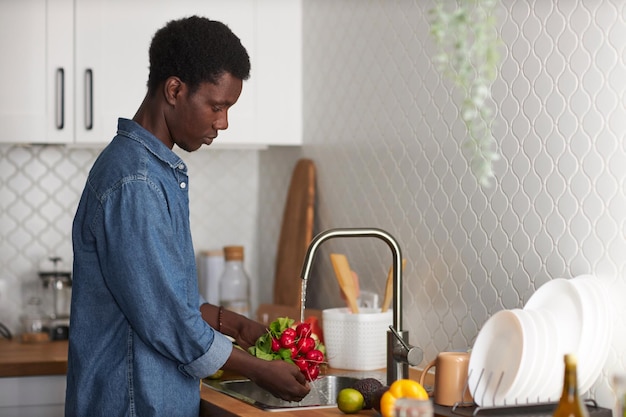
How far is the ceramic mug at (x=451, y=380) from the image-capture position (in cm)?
197

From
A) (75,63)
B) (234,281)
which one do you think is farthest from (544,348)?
(75,63)

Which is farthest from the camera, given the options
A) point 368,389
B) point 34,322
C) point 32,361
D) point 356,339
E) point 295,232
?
point 295,232

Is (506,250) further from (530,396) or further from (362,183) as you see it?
(362,183)

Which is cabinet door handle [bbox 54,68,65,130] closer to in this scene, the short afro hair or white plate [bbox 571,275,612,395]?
the short afro hair

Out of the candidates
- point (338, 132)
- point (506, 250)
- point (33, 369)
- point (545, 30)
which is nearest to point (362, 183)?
point (338, 132)

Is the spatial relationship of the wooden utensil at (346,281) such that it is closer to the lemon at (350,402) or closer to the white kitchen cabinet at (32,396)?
the lemon at (350,402)

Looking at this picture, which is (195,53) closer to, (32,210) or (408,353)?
(408,353)

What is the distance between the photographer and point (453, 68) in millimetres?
2445

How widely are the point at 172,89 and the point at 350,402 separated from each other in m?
0.77

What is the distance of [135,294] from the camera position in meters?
1.87

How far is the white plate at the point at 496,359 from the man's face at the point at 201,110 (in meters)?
0.71

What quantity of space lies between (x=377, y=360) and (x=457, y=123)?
686 millimetres

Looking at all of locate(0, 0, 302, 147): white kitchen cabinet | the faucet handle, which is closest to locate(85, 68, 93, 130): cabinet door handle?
locate(0, 0, 302, 147): white kitchen cabinet

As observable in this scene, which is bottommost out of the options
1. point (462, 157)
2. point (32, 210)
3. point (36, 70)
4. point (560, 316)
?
point (560, 316)
